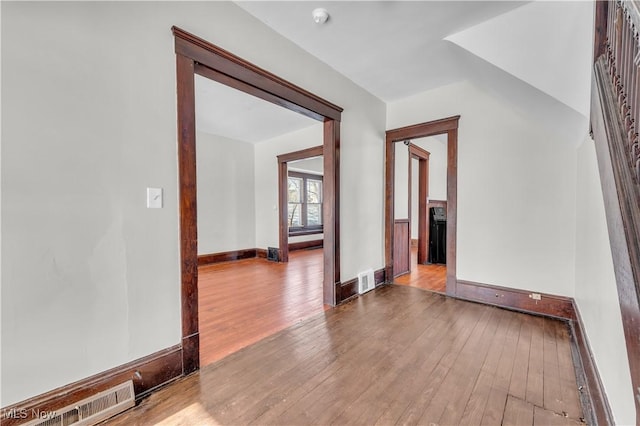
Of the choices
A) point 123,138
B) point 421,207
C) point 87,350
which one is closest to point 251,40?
point 123,138

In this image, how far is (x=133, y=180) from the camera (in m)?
1.56

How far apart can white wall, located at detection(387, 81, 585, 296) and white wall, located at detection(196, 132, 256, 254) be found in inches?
159

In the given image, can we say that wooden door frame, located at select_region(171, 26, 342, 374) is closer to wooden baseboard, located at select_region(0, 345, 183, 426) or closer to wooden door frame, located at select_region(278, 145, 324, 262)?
wooden baseboard, located at select_region(0, 345, 183, 426)

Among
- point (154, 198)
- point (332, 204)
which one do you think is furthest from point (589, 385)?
point (154, 198)

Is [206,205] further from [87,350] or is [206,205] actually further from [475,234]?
[475,234]

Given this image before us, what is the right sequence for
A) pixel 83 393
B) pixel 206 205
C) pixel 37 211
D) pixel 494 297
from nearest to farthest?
pixel 37 211, pixel 83 393, pixel 494 297, pixel 206 205

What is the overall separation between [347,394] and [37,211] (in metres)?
1.90

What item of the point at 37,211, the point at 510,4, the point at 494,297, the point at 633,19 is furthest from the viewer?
the point at 494,297

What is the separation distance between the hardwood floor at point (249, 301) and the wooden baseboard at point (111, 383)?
0.90 feet

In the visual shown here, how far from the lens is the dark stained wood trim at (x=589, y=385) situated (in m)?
1.29

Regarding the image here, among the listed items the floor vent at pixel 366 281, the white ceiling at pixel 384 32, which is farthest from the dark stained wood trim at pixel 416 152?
the floor vent at pixel 366 281

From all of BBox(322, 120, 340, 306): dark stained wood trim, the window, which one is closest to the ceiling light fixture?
BBox(322, 120, 340, 306): dark stained wood trim

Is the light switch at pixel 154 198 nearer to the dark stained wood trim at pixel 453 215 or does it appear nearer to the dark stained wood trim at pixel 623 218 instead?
the dark stained wood trim at pixel 623 218

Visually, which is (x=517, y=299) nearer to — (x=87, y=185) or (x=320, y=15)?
(x=320, y=15)
